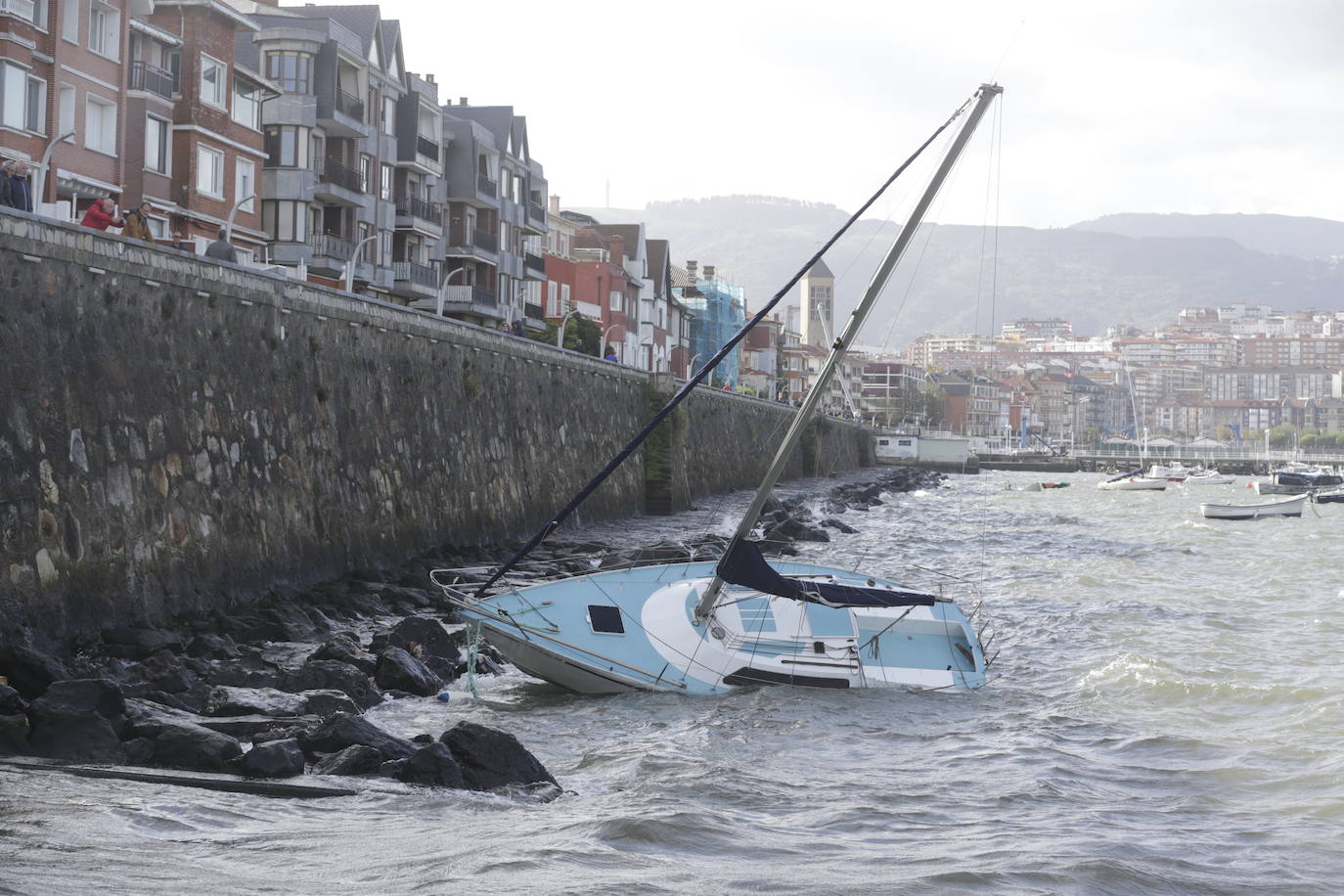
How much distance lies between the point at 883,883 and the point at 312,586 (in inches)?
589

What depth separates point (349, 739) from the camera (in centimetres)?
1347

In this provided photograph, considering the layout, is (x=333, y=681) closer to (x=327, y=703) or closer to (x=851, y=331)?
(x=327, y=703)

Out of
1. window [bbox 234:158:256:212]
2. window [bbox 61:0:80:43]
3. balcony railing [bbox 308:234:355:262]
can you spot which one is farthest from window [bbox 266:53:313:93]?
window [bbox 61:0:80:43]

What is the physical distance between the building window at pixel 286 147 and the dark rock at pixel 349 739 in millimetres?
47069

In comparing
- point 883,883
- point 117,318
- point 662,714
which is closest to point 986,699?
point 662,714

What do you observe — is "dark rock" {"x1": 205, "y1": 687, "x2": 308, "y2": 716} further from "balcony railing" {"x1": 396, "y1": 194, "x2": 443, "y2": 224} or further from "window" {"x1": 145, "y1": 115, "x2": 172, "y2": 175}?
"balcony railing" {"x1": 396, "y1": 194, "x2": 443, "y2": 224}

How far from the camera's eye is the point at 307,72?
58562 mm

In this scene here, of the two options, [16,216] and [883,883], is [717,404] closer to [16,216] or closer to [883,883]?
[16,216]

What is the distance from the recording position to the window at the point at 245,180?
50156mm

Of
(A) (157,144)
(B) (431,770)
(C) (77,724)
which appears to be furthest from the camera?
(A) (157,144)

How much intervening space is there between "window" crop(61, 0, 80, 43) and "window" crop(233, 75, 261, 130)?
32.2 ft

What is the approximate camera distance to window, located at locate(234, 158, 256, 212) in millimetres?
50156

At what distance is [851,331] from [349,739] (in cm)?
979

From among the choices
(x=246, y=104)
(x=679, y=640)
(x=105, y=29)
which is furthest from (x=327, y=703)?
(x=246, y=104)
